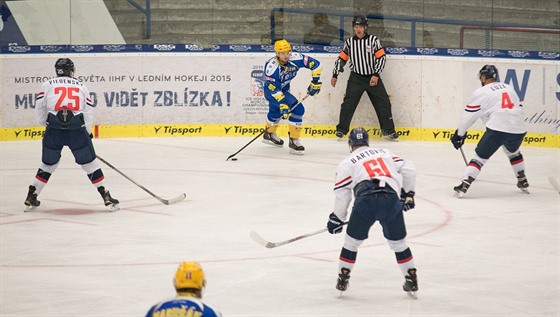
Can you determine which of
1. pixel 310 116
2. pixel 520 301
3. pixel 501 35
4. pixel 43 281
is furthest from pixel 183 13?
pixel 520 301

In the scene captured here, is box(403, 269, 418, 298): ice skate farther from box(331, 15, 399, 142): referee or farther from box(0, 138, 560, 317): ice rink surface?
box(331, 15, 399, 142): referee

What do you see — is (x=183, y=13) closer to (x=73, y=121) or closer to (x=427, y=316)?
(x=73, y=121)

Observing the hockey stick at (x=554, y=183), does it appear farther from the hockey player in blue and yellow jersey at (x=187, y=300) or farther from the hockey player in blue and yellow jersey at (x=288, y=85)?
the hockey player in blue and yellow jersey at (x=187, y=300)

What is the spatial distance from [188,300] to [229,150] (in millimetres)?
10228

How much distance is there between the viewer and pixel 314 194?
11.2 m

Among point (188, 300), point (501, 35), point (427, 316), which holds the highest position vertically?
point (501, 35)

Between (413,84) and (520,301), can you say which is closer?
(520,301)

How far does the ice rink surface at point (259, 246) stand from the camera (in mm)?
7113

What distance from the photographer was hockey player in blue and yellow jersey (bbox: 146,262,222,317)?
3795mm

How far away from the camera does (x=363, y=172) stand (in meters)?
6.80

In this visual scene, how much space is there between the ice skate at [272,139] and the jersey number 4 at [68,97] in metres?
4.62

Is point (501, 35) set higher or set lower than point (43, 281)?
higher

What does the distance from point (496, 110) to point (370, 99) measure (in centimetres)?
408

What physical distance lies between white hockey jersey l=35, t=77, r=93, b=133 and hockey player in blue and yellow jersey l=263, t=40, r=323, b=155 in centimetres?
403
